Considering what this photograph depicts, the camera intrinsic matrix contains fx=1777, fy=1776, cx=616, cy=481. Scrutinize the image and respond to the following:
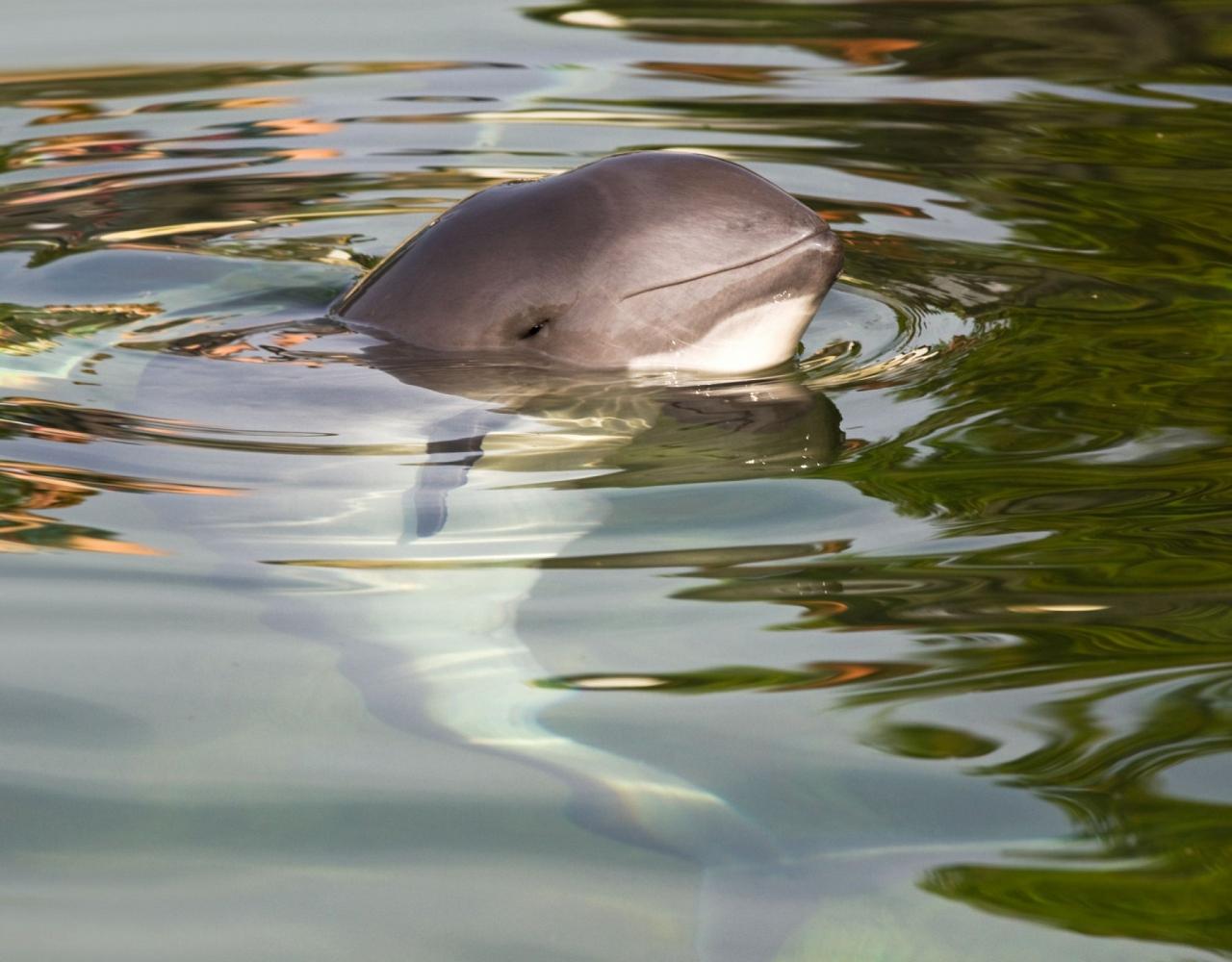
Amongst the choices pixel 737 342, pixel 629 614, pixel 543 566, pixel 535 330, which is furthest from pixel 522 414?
pixel 629 614

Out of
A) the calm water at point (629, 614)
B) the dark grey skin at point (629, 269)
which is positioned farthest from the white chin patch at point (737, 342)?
the calm water at point (629, 614)

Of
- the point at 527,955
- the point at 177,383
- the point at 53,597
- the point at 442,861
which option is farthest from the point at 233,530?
the point at 527,955

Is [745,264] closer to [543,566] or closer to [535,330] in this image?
[535,330]

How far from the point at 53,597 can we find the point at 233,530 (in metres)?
0.38

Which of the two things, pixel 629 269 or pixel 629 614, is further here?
pixel 629 269

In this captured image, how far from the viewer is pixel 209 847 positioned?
7.09ft

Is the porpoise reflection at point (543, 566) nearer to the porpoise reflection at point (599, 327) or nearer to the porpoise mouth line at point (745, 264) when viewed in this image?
the porpoise reflection at point (599, 327)

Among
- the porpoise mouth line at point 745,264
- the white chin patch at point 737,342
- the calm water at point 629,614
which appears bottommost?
the calm water at point 629,614

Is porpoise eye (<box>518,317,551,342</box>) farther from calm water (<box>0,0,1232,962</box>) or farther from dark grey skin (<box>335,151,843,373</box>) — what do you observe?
calm water (<box>0,0,1232,962</box>)

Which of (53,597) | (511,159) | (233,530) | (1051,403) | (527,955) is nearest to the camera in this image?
(527,955)

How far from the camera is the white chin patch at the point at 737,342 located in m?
3.95

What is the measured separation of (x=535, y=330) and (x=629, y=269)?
0.26 metres

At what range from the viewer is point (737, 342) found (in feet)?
13.1

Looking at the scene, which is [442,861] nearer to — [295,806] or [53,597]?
[295,806]
